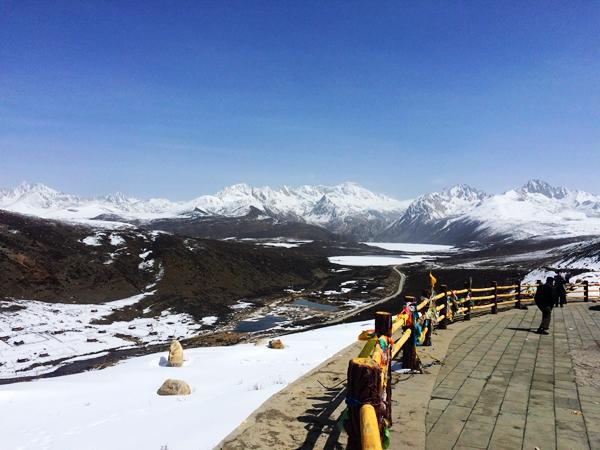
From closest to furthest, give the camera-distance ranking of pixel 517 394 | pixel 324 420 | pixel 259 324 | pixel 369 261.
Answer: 1. pixel 324 420
2. pixel 517 394
3. pixel 259 324
4. pixel 369 261

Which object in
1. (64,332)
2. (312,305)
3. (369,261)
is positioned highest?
(369,261)

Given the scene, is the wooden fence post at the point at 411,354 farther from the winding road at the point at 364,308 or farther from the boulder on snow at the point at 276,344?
the winding road at the point at 364,308

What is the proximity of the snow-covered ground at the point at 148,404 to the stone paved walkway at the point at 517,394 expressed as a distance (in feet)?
14.4

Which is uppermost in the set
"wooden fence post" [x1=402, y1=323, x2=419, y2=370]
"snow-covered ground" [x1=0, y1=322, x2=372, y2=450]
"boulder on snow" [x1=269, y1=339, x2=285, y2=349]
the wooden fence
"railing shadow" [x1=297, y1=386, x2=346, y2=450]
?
the wooden fence

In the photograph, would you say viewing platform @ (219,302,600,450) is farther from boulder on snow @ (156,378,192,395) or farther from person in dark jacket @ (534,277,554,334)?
boulder on snow @ (156,378,192,395)

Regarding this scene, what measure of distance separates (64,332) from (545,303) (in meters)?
46.4

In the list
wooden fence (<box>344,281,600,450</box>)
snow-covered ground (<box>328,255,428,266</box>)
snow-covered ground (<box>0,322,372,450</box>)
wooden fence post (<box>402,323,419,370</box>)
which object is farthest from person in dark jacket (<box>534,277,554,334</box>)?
snow-covered ground (<box>328,255,428,266</box>)

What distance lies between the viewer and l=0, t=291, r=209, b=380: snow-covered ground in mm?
38156

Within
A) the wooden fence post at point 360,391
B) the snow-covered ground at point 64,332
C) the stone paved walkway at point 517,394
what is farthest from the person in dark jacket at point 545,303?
the snow-covered ground at point 64,332

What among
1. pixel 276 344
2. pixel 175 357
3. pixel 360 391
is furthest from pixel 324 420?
pixel 276 344

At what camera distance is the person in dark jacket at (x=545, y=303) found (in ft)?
46.0

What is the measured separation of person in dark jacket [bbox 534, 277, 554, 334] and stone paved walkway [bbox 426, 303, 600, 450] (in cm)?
52

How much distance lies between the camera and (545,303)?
563 inches

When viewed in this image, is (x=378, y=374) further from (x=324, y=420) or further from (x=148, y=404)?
(x=148, y=404)
